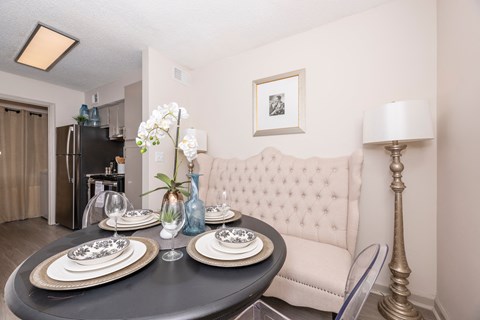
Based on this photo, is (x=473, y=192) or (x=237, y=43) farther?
(x=237, y=43)

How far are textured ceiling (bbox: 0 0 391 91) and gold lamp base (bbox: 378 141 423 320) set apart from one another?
4.88 ft

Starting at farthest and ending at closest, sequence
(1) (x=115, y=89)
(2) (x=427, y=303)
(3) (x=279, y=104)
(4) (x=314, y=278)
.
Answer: (1) (x=115, y=89) < (3) (x=279, y=104) < (2) (x=427, y=303) < (4) (x=314, y=278)

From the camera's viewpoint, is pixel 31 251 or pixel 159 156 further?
pixel 31 251

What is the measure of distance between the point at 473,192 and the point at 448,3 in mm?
1334

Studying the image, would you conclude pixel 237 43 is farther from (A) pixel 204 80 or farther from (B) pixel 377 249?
(B) pixel 377 249

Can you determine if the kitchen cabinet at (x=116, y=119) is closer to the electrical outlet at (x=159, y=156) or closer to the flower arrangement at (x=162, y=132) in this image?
the electrical outlet at (x=159, y=156)

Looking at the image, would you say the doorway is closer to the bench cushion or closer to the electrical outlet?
the electrical outlet

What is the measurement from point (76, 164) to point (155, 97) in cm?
213

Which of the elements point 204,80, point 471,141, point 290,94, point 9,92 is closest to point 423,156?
point 471,141

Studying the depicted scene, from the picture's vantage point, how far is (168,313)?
1.63ft

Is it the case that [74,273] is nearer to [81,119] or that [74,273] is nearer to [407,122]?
[407,122]

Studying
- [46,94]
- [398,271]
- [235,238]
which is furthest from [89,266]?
[46,94]

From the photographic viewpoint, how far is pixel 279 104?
2.23 m

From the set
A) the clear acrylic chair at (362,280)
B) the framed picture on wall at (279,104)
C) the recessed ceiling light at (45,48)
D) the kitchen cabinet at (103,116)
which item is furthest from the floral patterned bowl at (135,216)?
the kitchen cabinet at (103,116)
